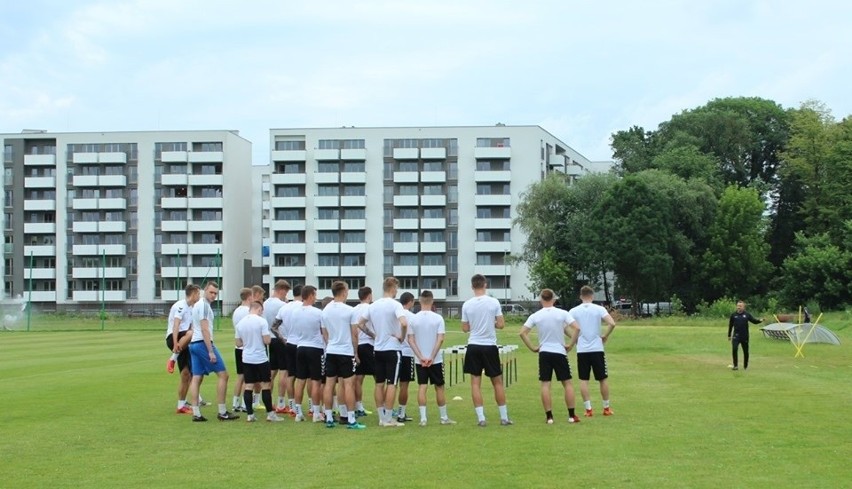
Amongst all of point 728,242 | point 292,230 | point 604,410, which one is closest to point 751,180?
point 728,242

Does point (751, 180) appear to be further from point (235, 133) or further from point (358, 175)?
point (235, 133)

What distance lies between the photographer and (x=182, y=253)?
112 m

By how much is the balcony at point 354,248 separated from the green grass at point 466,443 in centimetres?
8551

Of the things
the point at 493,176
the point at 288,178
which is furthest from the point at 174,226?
the point at 493,176

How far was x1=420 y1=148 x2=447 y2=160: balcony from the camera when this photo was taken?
109 m

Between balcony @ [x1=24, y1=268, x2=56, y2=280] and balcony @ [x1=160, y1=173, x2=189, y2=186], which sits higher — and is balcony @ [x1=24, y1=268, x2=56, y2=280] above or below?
below

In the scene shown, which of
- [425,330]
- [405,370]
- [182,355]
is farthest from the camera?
[182,355]

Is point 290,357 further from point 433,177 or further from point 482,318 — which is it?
point 433,177

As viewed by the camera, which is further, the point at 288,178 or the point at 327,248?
the point at 288,178

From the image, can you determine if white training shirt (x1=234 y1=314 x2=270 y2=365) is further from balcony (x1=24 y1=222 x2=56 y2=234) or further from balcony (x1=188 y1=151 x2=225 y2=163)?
balcony (x1=24 y1=222 x2=56 y2=234)

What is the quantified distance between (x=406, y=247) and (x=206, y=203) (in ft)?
77.4

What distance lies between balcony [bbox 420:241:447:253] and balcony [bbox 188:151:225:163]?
24915 mm

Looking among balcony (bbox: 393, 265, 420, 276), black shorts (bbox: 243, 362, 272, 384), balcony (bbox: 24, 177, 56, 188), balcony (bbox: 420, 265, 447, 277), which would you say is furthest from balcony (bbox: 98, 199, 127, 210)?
black shorts (bbox: 243, 362, 272, 384)

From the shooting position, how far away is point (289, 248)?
111375mm
